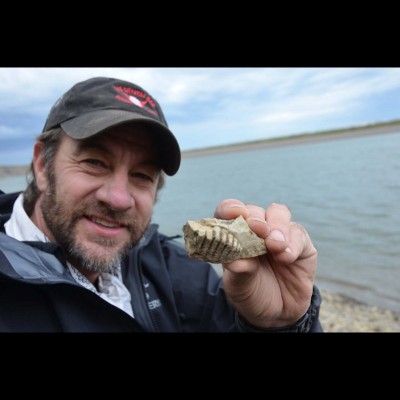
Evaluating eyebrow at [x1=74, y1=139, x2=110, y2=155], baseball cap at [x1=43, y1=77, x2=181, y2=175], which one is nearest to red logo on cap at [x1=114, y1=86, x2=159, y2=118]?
baseball cap at [x1=43, y1=77, x2=181, y2=175]

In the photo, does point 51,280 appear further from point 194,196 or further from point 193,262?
point 194,196

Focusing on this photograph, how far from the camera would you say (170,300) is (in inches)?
115

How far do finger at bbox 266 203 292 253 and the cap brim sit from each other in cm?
108

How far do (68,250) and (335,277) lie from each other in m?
8.50

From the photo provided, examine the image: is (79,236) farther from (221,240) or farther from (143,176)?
(221,240)

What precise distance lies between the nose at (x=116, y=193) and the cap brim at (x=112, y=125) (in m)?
0.37

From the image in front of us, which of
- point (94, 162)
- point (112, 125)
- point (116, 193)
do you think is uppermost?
point (112, 125)

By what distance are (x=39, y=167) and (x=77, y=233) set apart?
77 centimetres

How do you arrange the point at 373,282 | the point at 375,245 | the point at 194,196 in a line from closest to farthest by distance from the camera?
1. the point at 373,282
2. the point at 375,245
3. the point at 194,196

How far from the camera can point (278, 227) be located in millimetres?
1893

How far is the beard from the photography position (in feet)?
8.50

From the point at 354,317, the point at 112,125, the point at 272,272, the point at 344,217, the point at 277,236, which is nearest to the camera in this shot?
the point at 277,236

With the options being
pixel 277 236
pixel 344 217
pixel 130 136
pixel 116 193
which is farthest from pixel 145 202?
pixel 344 217
